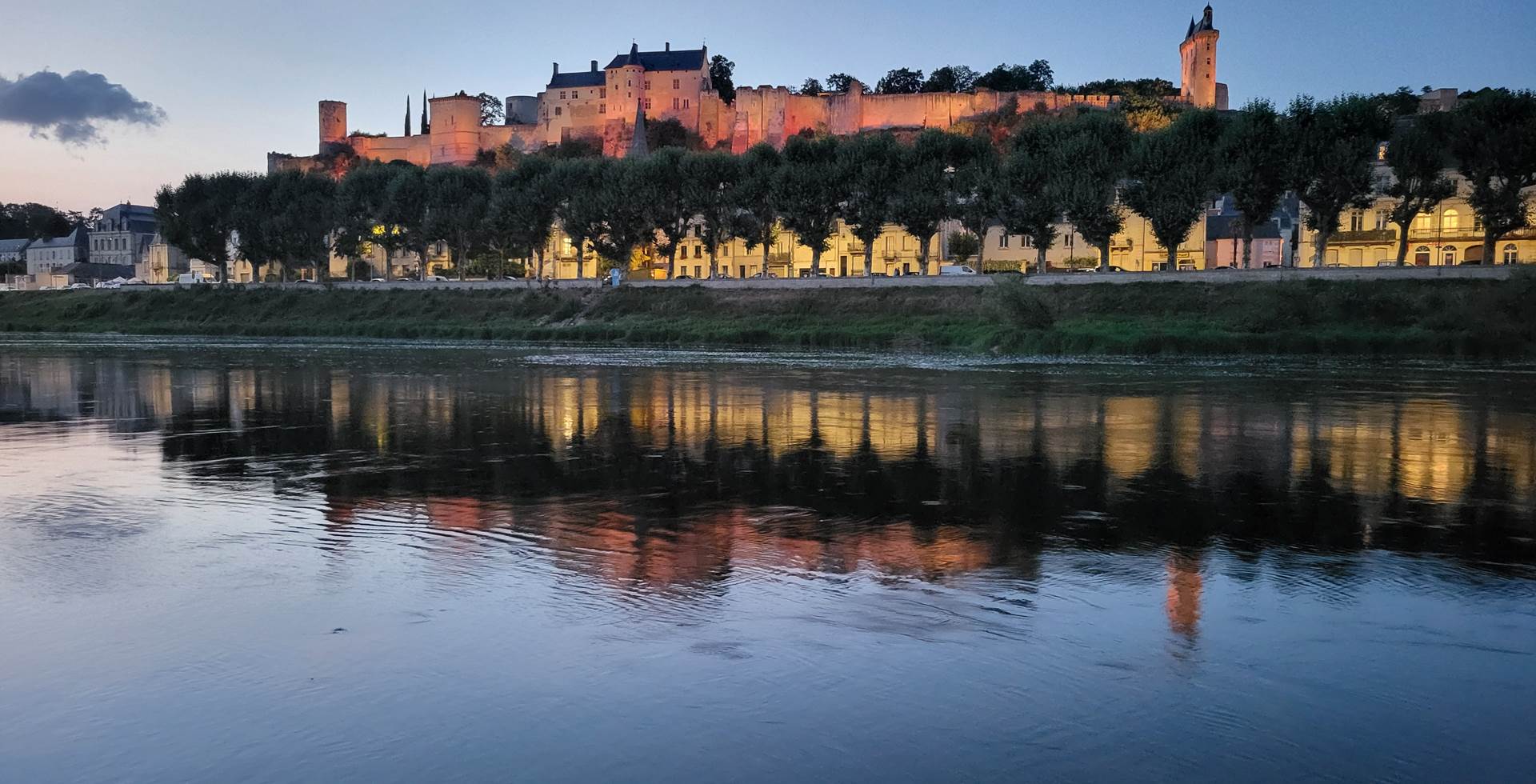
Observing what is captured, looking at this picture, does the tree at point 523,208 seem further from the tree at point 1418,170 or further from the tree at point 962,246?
the tree at point 1418,170

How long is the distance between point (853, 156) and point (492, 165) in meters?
105

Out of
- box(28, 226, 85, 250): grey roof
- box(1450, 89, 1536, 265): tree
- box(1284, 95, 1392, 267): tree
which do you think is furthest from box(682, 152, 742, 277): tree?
box(28, 226, 85, 250): grey roof

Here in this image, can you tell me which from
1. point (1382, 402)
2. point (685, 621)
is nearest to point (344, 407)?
point (685, 621)

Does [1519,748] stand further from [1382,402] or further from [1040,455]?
[1382,402]

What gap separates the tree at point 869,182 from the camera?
76.7 m

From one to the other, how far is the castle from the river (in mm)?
145741

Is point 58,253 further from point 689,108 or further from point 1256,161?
point 1256,161

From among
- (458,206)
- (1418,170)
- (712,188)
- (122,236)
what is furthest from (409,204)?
(122,236)

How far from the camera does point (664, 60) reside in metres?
174

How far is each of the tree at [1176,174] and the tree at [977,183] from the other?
7808 mm

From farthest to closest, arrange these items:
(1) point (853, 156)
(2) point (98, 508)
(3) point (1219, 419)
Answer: (1) point (853, 156) < (3) point (1219, 419) < (2) point (98, 508)

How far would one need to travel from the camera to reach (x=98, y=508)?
13602mm

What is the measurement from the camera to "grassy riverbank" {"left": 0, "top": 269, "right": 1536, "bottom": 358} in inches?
2020

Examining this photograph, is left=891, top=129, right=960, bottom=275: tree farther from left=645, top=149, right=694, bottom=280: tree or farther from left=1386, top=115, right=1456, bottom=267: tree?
left=1386, top=115, right=1456, bottom=267: tree
